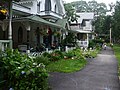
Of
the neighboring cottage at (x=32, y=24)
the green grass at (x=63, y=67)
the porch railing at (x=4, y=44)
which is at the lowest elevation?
the green grass at (x=63, y=67)

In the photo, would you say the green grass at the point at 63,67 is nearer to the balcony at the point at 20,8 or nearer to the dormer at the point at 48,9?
the balcony at the point at 20,8

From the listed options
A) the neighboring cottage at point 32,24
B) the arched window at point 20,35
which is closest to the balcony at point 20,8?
the neighboring cottage at point 32,24

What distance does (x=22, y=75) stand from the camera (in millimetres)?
7703

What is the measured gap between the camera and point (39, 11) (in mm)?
29766

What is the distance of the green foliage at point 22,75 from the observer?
7.73 m

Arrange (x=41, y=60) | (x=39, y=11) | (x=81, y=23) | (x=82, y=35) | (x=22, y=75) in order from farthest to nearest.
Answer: (x=81, y=23), (x=82, y=35), (x=39, y=11), (x=41, y=60), (x=22, y=75)

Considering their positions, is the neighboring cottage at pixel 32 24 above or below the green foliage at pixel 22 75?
above

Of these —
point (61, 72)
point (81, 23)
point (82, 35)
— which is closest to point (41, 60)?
point (61, 72)

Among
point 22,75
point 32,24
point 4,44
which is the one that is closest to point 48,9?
point 32,24

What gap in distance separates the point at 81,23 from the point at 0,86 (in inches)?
2012

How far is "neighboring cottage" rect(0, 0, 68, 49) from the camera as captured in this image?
19.3 meters

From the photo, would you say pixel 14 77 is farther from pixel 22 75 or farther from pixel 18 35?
pixel 18 35

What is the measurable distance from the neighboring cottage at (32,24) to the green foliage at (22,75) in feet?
32.8

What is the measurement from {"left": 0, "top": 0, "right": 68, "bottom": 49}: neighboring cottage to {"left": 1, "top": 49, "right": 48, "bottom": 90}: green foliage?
1000 centimetres
